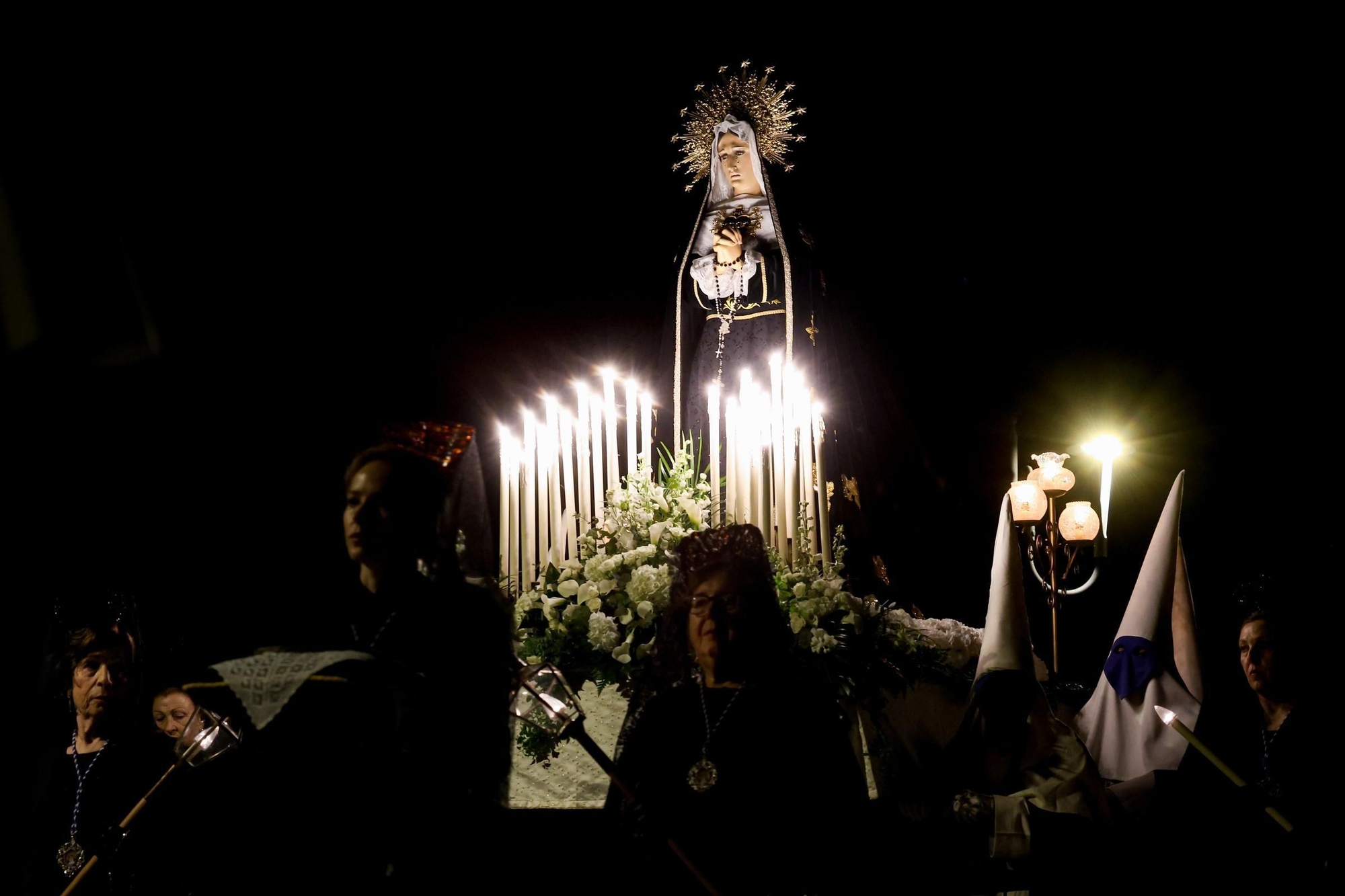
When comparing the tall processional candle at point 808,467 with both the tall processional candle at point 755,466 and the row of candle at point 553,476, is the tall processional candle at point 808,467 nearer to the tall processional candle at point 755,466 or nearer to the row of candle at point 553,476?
the tall processional candle at point 755,466

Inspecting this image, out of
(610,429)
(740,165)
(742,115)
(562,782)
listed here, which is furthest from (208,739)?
(742,115)

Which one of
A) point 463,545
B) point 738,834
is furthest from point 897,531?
point 463,545

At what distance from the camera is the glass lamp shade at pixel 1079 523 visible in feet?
15.7

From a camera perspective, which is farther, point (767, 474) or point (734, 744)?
point (767, 474)

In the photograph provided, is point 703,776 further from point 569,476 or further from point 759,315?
point 759,315

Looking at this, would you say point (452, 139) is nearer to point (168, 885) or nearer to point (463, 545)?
point (463, 545)

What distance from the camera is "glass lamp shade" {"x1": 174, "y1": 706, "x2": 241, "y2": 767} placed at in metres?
2.36

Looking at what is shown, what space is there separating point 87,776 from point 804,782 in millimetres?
2118

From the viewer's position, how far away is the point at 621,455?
4.31 m

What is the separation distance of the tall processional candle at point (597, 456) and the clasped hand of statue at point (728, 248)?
99 cm

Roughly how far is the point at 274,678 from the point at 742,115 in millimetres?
3180

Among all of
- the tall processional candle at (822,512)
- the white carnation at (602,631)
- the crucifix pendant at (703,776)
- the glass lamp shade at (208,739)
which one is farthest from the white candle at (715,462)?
the glass lamp shade at (208,739)

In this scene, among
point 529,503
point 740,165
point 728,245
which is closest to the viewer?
point 529,503

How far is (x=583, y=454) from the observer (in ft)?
10.6
